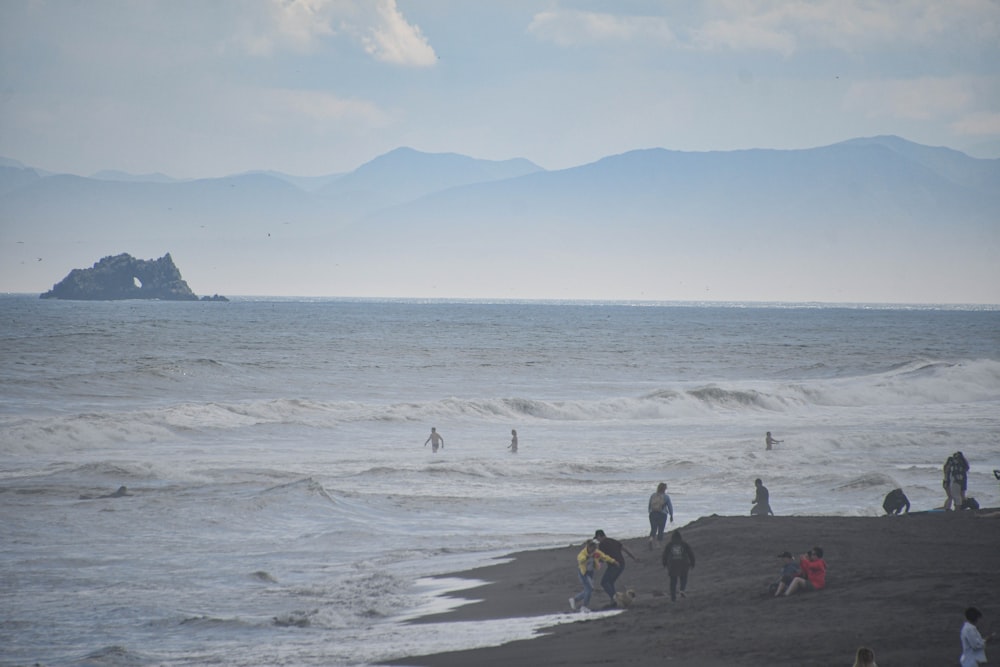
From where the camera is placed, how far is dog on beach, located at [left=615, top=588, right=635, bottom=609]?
1475 centimetres

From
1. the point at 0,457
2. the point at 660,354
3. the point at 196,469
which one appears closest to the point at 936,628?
the point at 196,469

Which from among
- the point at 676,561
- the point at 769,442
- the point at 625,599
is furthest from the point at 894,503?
the point at 769,442

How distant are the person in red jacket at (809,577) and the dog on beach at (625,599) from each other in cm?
236

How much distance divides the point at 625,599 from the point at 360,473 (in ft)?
54.2

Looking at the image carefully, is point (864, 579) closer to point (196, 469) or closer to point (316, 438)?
point (196, 469)

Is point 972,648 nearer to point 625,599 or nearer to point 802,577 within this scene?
point 802,577

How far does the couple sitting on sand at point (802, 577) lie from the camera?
14.1 m

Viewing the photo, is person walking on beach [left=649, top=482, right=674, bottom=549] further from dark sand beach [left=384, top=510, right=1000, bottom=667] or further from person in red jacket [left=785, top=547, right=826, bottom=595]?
person in red jacket [left=785, top=547, right=826, bottom=595]

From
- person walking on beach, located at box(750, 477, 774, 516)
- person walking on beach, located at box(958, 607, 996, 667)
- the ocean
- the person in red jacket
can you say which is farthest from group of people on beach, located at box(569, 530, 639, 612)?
person walking on beach, located at box(750, 477, 774, 516)

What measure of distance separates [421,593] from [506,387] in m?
42.4

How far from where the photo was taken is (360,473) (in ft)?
98.7

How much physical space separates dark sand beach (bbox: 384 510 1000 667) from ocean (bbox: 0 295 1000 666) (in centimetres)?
83

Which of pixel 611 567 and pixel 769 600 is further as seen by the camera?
pixel 611 567

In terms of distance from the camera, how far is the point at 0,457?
31875 mm
